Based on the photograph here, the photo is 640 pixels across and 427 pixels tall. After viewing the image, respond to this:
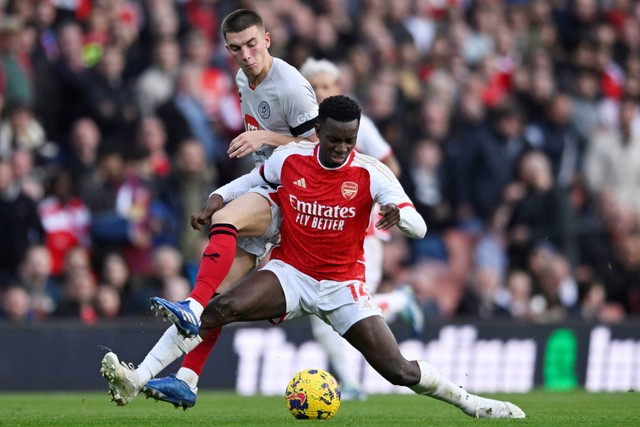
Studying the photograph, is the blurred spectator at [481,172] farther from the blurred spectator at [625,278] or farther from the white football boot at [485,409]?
the white football boot at [485,409]

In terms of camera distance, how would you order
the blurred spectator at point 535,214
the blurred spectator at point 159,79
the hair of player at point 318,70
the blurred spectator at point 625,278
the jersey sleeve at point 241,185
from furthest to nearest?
the blurred spectator at point 625,278, the blurred spectator at point 535,214, the blurred spectator at point 159,79, the hair of player at point 318,70, the jersey sleeve at point 241,185

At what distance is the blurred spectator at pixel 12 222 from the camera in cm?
1366

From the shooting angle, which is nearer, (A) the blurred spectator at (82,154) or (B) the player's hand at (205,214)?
(B) the player's hand at (205,214)

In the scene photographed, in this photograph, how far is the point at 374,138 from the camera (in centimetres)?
1171

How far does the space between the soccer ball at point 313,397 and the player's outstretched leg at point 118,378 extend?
→ 1180 mm

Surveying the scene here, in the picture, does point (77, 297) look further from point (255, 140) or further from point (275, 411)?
point (255, 140)

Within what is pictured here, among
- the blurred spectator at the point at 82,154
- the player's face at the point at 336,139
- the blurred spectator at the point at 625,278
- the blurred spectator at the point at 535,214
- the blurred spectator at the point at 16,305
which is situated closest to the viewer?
the player's face at the point at 336,139

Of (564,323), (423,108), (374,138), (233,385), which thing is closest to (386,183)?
(374,138)

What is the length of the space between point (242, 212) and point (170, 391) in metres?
1.27

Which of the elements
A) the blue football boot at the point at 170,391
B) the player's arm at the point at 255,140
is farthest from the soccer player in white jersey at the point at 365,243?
the blue football boot at the point at 170,391

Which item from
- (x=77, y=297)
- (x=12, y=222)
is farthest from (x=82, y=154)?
(x=77, y=297)

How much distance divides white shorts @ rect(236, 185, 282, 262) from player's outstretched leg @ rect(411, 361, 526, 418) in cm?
134

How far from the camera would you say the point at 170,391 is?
8648mm

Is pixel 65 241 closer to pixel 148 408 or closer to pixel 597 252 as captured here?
pixel 148 408
